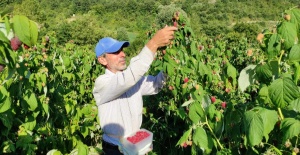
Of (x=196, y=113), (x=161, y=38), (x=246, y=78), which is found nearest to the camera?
(x=246, y=78)

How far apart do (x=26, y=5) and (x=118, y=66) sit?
43.8 metres

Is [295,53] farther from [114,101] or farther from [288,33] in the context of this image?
[114,101]

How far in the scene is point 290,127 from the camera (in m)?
1.53

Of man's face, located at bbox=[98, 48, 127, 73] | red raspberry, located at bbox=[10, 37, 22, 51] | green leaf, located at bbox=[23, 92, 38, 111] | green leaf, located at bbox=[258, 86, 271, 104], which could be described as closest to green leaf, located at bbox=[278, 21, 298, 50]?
green leaf, located at bbox=[258, 86, 271, 104]

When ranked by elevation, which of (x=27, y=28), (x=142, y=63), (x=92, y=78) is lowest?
(x=92, y=78)

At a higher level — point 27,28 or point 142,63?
point 27,28

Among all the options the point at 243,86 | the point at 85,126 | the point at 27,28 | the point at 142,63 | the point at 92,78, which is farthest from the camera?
the point at 92,78

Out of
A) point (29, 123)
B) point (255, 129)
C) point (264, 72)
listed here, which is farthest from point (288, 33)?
point (29, 123)

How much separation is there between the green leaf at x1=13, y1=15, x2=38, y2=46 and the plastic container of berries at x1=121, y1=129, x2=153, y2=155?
1357 millimetres

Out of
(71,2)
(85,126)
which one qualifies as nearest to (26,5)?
(71,2)

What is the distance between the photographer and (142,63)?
7.07ft

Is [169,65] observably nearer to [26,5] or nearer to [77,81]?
[77,81]

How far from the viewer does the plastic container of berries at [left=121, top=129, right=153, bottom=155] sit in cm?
238

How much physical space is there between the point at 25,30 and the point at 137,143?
1.39 meters
